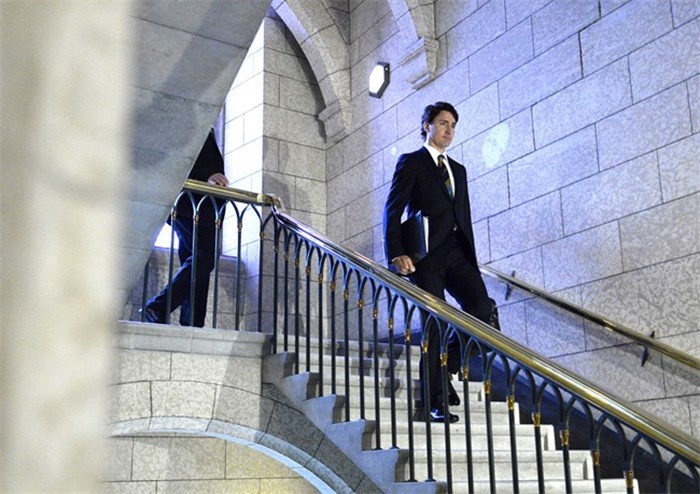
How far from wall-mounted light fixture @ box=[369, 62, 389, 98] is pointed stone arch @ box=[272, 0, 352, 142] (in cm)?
52

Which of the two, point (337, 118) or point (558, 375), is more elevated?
point (337, 118)

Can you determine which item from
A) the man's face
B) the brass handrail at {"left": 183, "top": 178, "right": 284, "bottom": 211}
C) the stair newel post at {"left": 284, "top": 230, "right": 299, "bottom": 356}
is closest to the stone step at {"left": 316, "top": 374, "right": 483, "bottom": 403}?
the stair newel post at {"left": 284, "top": 230, "right": 299, "bottom": 356}

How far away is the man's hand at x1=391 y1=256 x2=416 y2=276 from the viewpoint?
4.48m

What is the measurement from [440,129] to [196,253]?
5.27 feet

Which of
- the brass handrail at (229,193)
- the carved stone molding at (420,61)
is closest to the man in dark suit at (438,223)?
the brass handrail at (229,193)

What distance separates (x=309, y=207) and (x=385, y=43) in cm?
163

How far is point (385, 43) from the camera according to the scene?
24.6 ft

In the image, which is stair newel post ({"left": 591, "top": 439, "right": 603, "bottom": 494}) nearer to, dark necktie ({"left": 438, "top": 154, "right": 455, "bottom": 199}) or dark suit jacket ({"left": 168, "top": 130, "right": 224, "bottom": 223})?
dark necktie ({"left": 438, "top": 154, "right": 455, "bottom": 199})

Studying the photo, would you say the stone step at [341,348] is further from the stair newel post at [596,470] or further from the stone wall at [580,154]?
the stair newel post at [596,470]

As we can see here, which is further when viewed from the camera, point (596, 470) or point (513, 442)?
point (513, 442)

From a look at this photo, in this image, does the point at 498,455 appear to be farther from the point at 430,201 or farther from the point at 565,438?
the point at 430,201

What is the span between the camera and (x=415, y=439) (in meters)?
4.24

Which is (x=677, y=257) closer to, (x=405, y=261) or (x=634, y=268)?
(x=634, y=268)

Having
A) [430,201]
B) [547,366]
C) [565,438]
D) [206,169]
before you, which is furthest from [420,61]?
[565,438]
